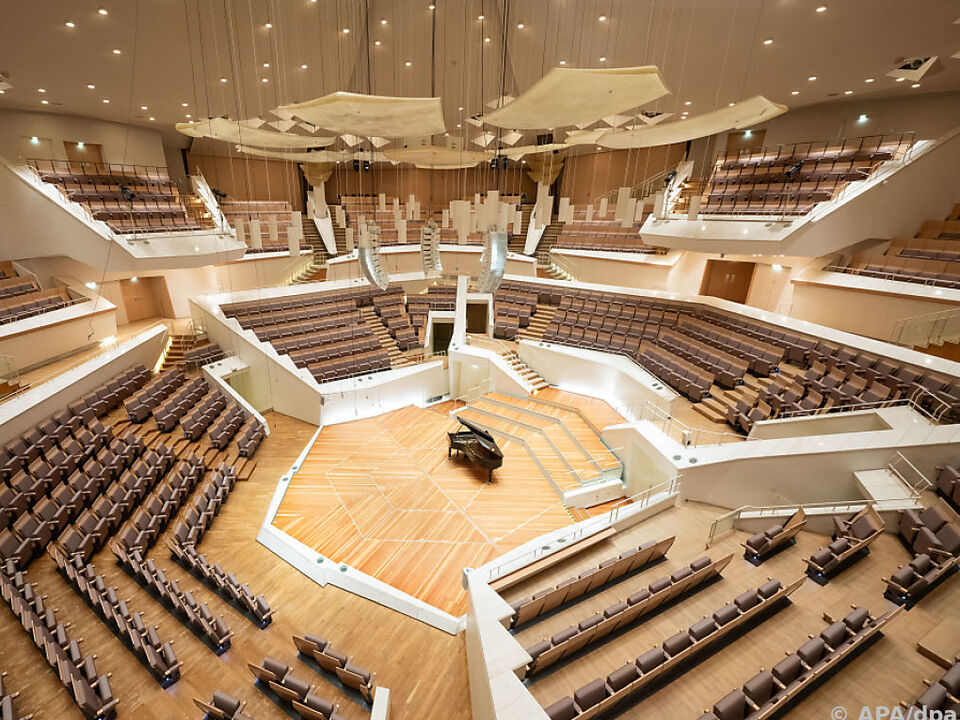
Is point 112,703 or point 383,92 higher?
point 383,92

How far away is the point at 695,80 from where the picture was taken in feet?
28.1

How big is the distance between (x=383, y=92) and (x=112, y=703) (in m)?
10.9

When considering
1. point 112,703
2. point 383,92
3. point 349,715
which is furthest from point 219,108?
point 349,715

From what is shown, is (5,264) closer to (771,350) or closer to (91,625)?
(91,625)

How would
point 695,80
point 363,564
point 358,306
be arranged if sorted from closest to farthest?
1. point 363,564
2. point 695,80
3. point 358,306

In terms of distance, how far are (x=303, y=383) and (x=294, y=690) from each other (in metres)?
6.53

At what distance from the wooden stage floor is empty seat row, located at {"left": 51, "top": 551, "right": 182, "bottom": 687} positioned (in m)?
2.11

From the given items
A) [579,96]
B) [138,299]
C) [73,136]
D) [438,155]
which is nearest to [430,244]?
[438,155]

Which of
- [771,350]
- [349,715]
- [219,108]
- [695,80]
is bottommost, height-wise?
[349,715]

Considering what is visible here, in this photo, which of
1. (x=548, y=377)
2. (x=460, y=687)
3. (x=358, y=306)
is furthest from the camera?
(x=358, y=306)

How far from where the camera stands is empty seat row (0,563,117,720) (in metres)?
3.39

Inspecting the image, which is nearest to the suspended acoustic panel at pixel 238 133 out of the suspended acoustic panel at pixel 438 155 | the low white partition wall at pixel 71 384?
the suspended acoustic panel at pixel 438 155

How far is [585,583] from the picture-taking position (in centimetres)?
443

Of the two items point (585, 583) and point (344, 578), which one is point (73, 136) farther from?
point (585, 583)
